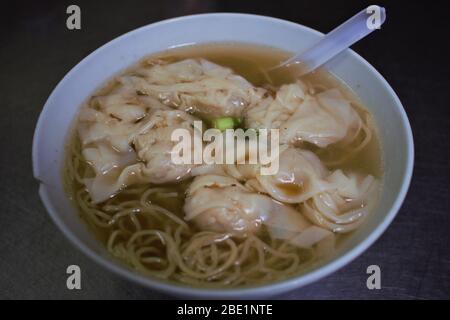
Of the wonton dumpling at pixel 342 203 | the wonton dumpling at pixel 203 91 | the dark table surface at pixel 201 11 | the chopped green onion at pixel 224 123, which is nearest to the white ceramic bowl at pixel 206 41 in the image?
the wonton dumpling at pixel 342 203

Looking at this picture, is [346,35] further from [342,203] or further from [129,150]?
[129,150]

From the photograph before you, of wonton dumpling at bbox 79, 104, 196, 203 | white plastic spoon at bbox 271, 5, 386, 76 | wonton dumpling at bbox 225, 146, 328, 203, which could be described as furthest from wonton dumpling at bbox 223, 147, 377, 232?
white plastic spoon at bbox 271, 5, 386, 76

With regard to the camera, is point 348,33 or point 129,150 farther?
point 348,33

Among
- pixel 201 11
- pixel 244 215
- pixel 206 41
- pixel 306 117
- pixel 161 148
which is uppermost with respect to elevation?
pixel 201 11

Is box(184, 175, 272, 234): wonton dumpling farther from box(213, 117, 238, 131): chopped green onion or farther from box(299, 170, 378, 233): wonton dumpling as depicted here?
box(213, 117, 238, 131): chopped green onion

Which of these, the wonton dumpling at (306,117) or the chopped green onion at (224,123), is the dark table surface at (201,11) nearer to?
the wonton dumpling at (306,117)

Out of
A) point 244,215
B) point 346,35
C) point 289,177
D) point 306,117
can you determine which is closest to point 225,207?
point 244,215
